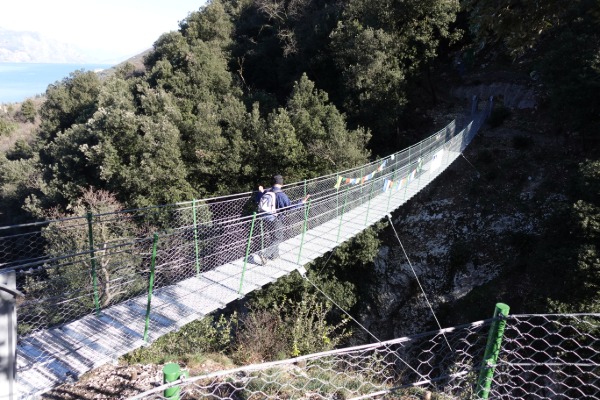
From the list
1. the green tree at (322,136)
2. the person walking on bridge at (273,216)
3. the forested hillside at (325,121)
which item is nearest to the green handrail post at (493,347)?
the person walking on bridge at (273,216)

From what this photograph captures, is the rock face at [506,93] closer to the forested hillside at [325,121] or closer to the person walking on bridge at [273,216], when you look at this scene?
the forested hillside at [325,121]

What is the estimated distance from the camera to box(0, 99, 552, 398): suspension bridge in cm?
265

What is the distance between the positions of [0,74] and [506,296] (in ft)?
172

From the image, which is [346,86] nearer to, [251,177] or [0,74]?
[251,177]

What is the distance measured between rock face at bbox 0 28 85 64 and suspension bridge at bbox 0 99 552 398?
82344 millimetres

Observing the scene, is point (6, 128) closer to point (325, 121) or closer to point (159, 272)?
point (325, 121)

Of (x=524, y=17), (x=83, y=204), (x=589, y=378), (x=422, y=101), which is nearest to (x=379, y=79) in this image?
(x=422, y=101)

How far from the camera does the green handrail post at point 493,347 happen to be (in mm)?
1951

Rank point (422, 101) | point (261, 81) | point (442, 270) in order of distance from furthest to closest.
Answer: point (261, 81)
point (422, 101)
point (442, 270)

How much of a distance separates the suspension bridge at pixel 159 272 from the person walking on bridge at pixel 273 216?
0.06 m

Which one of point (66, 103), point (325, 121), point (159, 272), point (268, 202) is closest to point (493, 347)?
point (268, 202)

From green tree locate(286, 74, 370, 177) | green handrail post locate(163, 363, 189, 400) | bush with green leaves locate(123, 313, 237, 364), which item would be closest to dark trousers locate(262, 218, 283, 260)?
bush with green leaves locate(123, 313, 237, 364)

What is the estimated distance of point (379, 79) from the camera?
36.2 ft

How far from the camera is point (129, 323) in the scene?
10.3 feet
